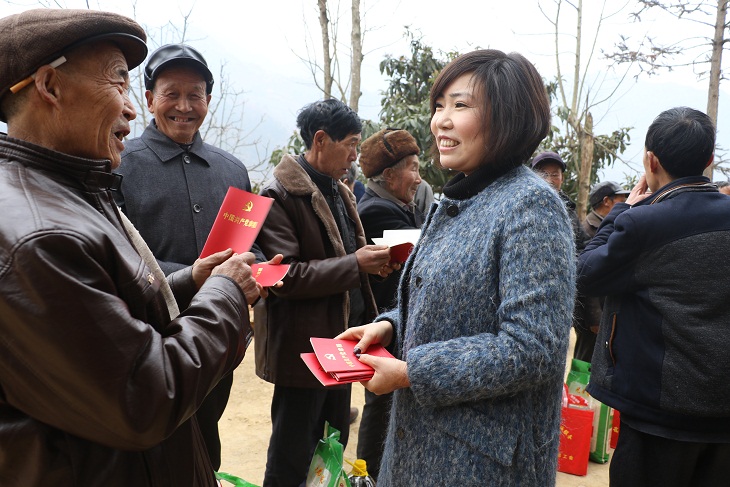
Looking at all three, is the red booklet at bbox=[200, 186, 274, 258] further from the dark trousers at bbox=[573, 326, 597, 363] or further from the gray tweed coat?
the dark trousers at bbox=[573, 326, 597, 363]

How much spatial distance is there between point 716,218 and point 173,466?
2.15 metres

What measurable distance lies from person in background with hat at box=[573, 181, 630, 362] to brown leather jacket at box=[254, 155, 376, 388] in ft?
7.50

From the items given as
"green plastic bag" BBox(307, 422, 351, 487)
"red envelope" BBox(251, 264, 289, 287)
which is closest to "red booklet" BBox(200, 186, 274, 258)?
"red envelope" BBox(251, 264, 289, 287)

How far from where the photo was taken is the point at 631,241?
2.28 m

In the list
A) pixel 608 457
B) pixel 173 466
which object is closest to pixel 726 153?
pixel 608 457

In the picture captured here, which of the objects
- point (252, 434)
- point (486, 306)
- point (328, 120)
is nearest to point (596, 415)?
point (252, 434)

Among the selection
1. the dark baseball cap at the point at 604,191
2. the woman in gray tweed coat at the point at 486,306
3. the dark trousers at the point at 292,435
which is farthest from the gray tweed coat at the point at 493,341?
the dark baseball cap at the point at 604,191

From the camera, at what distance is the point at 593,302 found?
14.8 ft

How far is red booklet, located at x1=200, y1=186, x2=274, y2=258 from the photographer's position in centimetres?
197

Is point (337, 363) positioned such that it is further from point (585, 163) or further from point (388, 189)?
point (585, 163)

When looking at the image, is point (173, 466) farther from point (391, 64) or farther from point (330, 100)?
point (391, 64)

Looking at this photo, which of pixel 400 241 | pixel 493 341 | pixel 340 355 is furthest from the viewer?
pixel 400 241

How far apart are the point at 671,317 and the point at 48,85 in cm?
224

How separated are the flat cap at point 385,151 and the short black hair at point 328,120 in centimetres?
53
